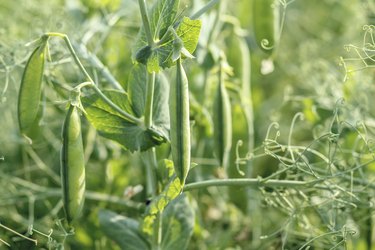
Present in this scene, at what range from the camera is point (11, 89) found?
1.41 m

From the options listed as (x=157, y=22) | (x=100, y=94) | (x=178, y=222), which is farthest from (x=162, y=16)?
(x=178, y=222)

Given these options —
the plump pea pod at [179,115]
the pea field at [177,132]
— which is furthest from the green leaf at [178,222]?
the plump pea pod at [179,115]

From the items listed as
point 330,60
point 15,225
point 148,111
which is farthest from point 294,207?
point 330,60

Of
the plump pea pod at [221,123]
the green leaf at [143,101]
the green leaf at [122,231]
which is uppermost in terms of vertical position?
the green leaf at [143,101]

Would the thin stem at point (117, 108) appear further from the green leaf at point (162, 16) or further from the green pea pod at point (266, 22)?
the green pea pod at point (266, 22)

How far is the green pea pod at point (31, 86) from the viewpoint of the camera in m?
0.86

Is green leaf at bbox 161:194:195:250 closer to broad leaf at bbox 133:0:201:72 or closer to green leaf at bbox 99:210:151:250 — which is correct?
green leaf at bbox 99:210:151:250

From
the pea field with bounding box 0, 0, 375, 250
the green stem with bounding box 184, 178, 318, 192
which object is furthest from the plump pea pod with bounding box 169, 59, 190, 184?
the green stem with bounding box 184, 178, 318, 192

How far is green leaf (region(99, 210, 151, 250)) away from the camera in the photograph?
40.2 inches

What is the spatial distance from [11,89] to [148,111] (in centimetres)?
59

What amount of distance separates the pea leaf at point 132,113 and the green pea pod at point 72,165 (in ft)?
0.33

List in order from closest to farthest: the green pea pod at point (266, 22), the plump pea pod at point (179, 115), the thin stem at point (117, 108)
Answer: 1. the plump pea pod at point (179, 115)
2. the thin stem at point (117, 108)
3. the green pea pod at point (266, 22)

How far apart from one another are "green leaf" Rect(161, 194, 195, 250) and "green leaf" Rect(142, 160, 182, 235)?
5cm

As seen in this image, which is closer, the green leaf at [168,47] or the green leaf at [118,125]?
the green leaf at [168,47]
